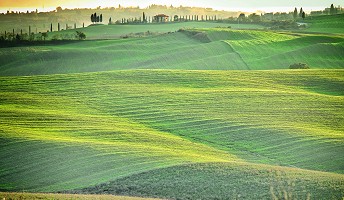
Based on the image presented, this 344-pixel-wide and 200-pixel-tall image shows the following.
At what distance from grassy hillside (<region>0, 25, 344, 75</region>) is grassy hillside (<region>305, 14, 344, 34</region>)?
13.0m

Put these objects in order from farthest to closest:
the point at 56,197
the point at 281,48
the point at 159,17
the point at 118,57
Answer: the point at 159,17 < the point at 281,48 < the point at 118,57 < the point at 56,197

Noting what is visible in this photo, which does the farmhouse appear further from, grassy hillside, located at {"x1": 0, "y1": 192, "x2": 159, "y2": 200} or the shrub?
grassy hillside, located at {"x1": 0, "y1": 192, "x2": 159, "y2": 200}

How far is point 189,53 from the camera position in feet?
261

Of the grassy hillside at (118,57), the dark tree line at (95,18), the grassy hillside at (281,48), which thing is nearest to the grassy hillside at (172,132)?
the grassy hillside at (281,48)

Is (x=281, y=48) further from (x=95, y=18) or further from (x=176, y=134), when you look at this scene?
(x=95, y=18)

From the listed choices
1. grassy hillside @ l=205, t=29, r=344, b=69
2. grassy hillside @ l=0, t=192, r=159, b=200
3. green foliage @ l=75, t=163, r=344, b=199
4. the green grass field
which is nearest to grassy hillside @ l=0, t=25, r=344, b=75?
grassy hillside @ l=205, t=29, r=344, b=69

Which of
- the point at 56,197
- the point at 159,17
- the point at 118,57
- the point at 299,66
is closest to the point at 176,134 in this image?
the point at 56,197

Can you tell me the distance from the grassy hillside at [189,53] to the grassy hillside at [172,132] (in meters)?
16.4

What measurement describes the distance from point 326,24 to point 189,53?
1592 inches

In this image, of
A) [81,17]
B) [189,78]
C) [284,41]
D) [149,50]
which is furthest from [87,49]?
[81,17]

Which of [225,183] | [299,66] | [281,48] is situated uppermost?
[281,48]

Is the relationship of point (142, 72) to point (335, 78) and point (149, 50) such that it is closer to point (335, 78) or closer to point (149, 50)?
point (335, 78)

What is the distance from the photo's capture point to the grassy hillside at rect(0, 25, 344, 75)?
239 feet

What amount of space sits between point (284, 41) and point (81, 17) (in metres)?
110
